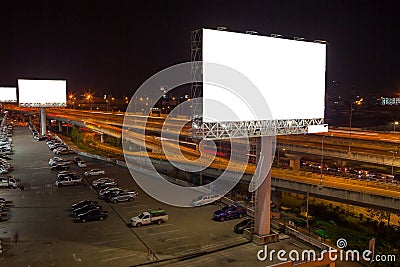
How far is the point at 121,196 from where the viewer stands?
2444 cm

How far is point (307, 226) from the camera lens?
23.9m

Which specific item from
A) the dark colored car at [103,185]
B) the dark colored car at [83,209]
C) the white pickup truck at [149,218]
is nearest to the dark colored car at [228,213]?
the white pickup truck at [149,218]

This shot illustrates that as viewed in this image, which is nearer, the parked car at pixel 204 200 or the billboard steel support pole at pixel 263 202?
the billboard steel support pole at pixel 263 202

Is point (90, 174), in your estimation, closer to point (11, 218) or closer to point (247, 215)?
point (11, 218)

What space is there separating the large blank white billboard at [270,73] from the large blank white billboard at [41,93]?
4638 cm

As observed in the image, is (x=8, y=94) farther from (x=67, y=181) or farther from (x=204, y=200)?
(x=204, y=200)

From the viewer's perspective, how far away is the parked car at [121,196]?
79.7 feet

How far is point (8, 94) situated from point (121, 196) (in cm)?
6189

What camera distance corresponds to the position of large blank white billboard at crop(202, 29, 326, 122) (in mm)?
14602

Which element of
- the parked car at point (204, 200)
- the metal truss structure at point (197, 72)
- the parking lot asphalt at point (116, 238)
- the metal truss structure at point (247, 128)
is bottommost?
the parking lot asphalt at point (116, 238)

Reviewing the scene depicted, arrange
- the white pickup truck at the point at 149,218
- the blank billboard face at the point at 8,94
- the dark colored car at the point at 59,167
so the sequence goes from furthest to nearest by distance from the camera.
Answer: the blank billboard face at the point at 8,94, the dark colored car at the point at 59,167, the white pickup truck at the point at 149,218

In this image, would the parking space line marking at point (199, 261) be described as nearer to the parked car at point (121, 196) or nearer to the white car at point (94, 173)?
the parked car at point (121, 196)

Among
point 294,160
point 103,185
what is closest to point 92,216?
point 103,185

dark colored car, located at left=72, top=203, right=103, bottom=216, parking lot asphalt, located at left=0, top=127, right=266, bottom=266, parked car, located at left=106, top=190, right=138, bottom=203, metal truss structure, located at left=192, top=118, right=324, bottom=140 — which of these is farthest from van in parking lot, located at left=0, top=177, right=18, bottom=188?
metal truss structure, located at left=192, top=118, right=324, bottom=140
